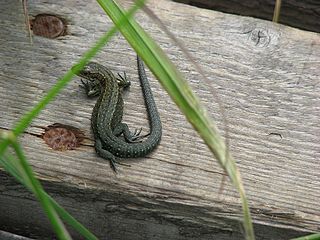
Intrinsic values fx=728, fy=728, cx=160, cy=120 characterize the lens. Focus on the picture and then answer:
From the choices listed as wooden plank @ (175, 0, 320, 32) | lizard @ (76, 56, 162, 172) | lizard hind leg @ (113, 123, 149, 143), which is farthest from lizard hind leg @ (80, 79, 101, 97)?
wooden plank @ (175, 0, 320, 32)

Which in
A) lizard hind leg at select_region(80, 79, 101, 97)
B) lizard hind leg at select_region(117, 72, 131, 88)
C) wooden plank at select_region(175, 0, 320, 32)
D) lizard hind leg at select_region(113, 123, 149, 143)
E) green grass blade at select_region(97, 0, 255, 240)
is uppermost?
wooden plank at select_region(175, 0, 320, 32)

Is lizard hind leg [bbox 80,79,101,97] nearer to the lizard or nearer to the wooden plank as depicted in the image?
the lizard

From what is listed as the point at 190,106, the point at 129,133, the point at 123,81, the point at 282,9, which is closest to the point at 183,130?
the point at 129,133

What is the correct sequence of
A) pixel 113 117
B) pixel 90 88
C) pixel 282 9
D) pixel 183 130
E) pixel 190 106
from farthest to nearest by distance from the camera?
1. pixel 282 9
2. pixel 113 117
3. pixel 90 88
4. pixel 183 130
5. pixel 190 106

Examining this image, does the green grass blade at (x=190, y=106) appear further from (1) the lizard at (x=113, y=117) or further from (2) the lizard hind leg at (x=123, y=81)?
(2) the lizard hind leg at (x=123, y=81)

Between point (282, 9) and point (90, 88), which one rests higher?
point (282, 9)

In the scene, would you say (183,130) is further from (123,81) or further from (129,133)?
(123,81)
